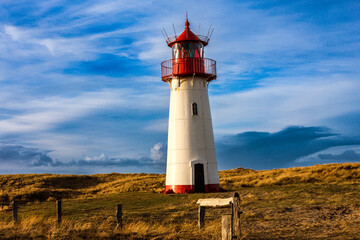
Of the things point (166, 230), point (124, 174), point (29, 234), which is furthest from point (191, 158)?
point (124, 174)

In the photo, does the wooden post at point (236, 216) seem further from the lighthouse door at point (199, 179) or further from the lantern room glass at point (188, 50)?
the lantern room glass at point (188, 50)

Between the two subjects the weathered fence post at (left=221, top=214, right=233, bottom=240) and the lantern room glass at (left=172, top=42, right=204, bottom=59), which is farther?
the lantern room glass at (left=172, top=42, right=204, bottom=59)

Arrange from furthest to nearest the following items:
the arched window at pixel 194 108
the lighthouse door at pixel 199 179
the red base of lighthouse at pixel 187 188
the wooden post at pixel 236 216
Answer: the arched window at pixel 194 108, the lighthouse door at pixel 199 179, the red base of lighthouse at pixel 187 188, the wooden post at pixel 236 216

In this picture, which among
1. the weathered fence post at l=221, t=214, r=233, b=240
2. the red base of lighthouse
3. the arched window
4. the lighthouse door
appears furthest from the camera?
the arched window

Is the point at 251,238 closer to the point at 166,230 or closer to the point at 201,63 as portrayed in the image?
the point at 166,230

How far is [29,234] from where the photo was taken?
42.5 ft

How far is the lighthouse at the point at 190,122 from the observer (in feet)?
90.4

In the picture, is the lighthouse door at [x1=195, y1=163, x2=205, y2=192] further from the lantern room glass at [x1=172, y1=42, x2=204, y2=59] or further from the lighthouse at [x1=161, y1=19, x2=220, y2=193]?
the lantern room glass at [x1=172, y1=42, x2=204, y2=59]

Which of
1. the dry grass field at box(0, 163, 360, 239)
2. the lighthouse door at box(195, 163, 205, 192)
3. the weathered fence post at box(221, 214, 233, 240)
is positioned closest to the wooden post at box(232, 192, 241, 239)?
the dry grass field at box(0, 163, 360, 239)

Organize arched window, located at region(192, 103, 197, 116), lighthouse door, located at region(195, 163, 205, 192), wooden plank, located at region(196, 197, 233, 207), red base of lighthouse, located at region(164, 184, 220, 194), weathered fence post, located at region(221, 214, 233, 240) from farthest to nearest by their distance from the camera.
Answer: arched window, located at region(192, 103, 197, 116) → lighthouse door, located at region(195, 163, 205, 192) → red base of lighthouse, located at region(164, 184, 220, 194) → wooden plank, located at region(196, 197, 233, 207) → weathered fence post, located at region(221, 214, 233, 240)

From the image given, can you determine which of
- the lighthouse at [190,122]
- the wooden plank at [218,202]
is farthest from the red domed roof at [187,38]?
the wooden plank at [218,202]

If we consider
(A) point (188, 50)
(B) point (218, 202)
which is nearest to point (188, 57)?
(A) point (188, 50)

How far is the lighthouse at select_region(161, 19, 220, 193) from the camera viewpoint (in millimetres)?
27562

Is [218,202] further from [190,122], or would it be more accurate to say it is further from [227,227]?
[190,122]
